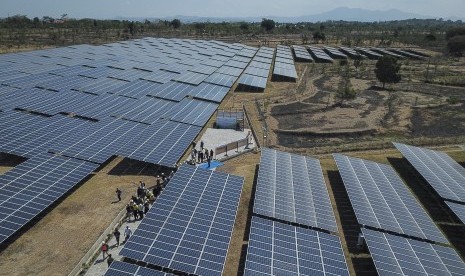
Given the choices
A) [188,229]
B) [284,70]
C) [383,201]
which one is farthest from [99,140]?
[284,70]

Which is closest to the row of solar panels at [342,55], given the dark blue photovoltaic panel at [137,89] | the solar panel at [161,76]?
the solar panel at [161,76]

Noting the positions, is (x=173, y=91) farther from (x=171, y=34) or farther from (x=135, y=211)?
(x=171, y=34)

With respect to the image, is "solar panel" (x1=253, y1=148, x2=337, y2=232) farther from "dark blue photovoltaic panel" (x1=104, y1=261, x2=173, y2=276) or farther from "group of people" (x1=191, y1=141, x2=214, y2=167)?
"dark blue photovoltaic panel" (x1=104, y1=261, x2=173, y2=276)

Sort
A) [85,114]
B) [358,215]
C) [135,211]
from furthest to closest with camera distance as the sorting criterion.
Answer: [85,114]
[135,211]
[358,215]

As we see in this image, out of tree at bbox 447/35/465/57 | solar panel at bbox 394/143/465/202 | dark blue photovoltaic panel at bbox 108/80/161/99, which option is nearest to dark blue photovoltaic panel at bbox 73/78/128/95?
dark blue photovoltaic panel at bbox 108/80/161/99

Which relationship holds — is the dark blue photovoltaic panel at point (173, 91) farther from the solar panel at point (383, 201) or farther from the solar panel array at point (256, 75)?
the solar panel at point (383, 201)

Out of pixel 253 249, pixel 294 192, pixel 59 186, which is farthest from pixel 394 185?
pixel 59 186

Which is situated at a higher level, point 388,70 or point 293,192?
point 388,70
